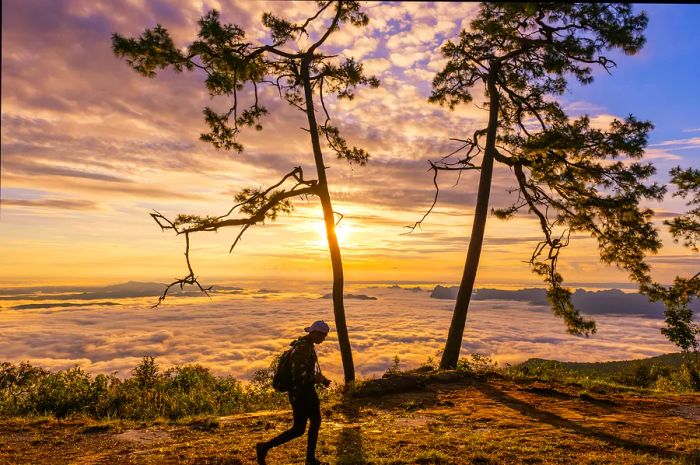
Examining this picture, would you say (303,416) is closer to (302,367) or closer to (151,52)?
(302,367)

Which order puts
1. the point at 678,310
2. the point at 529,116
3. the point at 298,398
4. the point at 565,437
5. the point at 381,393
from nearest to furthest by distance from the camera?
the point at 298,398 → the point at 565,437 → the point at 381,393 → the point at 529,116 → the point at 678,310

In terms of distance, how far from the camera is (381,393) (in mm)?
14008

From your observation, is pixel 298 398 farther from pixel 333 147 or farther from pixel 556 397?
pixel 333 147

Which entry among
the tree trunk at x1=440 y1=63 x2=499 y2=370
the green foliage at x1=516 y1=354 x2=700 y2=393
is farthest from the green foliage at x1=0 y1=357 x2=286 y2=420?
the green foliage at x1=516 y1=354 x2=700 y2=393

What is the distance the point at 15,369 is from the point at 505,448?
73.1ft

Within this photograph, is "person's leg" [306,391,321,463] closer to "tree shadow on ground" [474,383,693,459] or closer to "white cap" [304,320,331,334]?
"white cap" [304,320,331,334]

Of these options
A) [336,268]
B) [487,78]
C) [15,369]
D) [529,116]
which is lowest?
[15,369]

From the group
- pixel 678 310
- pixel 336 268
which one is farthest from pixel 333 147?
pixel 678 310

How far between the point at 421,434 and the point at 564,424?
3.60 m

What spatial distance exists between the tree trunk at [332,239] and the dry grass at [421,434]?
3.12 metres

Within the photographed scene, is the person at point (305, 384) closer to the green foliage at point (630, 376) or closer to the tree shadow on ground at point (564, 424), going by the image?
the tree shadow on ground at point (564, 424)

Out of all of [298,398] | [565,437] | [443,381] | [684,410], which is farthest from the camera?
[443,381]

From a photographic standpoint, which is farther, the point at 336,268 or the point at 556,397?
the point at 336,268

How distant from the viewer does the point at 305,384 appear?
758cm
